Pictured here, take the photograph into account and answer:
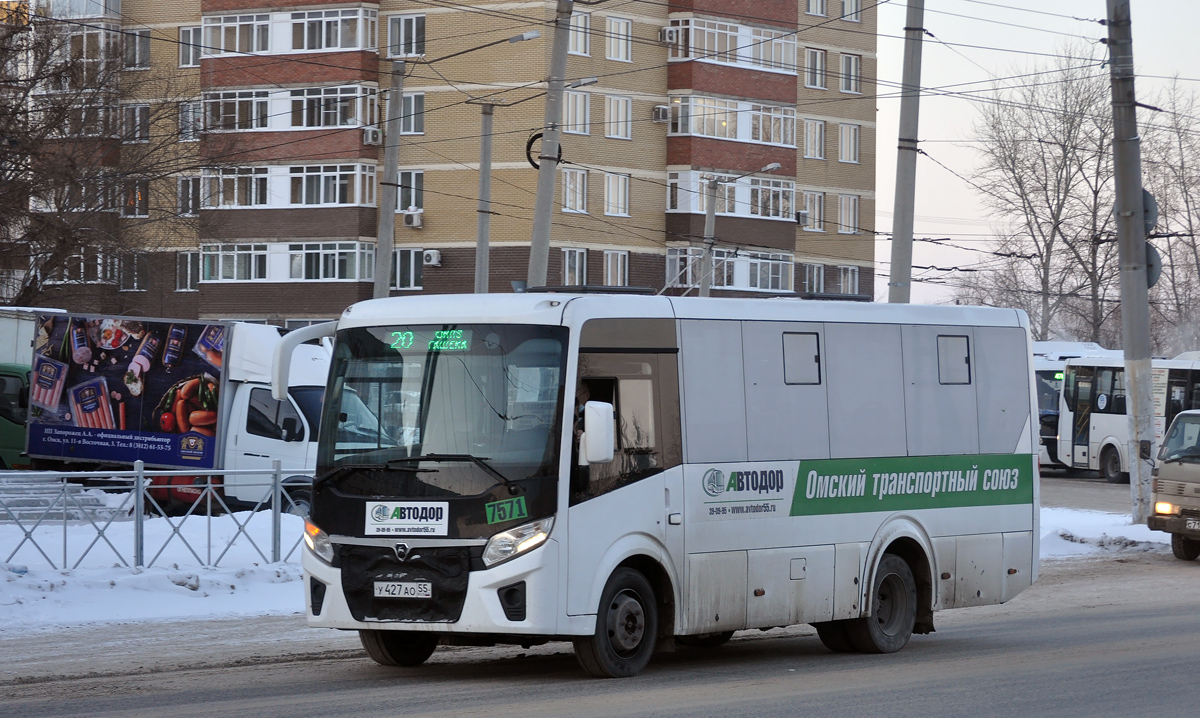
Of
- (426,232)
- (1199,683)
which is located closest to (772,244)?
(426,232)

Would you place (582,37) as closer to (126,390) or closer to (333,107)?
(333,107)

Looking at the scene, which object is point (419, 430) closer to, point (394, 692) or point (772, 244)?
point (394, 692)

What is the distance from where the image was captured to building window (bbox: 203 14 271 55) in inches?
2122

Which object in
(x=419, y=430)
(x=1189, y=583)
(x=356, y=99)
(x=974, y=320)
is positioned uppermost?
(x=356, y=99)

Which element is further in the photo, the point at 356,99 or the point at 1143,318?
the point at 356,99

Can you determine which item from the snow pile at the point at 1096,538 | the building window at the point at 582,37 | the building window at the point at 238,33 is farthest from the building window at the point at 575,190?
the snow pile at the point at 1096,538

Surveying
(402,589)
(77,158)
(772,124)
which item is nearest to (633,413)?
(402,589)

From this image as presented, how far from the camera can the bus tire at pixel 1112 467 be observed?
40.1m

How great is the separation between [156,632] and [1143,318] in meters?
15.9

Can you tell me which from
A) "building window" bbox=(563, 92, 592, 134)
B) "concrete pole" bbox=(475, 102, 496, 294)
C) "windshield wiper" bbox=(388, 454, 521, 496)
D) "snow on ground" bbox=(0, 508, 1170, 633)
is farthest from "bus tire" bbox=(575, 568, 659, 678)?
"building window" bbox=(563, 92, 592, 134)

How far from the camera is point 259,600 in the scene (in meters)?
15.8

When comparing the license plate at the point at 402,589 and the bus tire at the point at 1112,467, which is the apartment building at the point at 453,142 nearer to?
the bus tire at the point at 1112,467

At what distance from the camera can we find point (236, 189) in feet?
181

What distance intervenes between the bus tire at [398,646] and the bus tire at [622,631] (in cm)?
131
